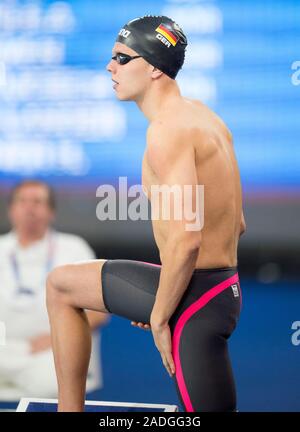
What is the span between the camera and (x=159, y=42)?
3.14 metres

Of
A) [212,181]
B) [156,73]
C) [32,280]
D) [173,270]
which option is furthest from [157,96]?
[32,280]

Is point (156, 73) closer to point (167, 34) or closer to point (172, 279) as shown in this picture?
point (167, 34)

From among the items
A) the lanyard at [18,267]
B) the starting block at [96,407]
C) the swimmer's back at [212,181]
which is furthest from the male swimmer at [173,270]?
the lanyard at [18,267]

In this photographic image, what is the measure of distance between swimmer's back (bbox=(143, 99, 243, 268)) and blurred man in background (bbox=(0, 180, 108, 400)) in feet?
5.05

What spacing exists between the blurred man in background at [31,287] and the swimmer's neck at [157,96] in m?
1.53

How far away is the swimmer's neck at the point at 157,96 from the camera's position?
10.3ft

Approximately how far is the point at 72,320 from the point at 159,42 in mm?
1160

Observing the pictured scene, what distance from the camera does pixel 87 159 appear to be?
452 cm

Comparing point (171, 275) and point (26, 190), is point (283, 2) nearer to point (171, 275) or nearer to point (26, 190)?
point (26, 190)

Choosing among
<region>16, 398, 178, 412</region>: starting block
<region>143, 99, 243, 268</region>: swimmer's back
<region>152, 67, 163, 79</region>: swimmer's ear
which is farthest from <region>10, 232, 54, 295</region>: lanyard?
<region>152, 67, 163, 79</region>: swimmer's ear

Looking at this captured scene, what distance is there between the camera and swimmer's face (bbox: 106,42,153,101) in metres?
3.17

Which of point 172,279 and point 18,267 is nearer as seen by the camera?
point 172,279

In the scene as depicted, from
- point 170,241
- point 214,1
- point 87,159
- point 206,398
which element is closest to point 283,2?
point 214,1
